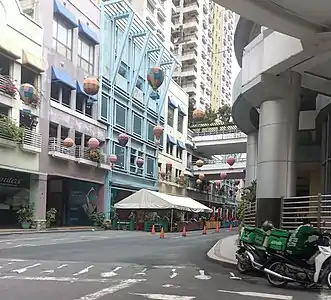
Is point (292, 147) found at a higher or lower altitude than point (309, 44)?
lower

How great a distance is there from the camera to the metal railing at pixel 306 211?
1366cm

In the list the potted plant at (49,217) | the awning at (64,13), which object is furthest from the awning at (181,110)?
the potted plant at (49,217)

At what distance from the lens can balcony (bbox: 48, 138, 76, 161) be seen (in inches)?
1357

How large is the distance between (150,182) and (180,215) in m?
9.98

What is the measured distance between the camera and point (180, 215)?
42844 mm

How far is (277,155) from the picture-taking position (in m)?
15.7

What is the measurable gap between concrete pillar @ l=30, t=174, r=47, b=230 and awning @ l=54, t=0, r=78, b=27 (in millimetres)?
11004

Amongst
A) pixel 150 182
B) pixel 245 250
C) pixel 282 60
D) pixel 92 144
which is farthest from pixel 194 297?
pixel 150 182

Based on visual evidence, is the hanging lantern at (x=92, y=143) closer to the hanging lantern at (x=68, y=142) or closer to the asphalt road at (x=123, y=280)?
the hanging lantern at (x=68, y=142)

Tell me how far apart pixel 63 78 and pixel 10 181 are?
7777 mm

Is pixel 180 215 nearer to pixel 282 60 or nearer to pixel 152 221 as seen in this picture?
pixel 152 221

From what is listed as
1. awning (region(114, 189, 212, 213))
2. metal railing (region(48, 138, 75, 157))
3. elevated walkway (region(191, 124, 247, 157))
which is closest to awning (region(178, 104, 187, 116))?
elevated walkway (region(191, 124, 247, 157))

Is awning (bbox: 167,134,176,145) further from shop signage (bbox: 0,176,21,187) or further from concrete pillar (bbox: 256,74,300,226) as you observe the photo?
concrete pillar (bbox: 256,74,300,226)

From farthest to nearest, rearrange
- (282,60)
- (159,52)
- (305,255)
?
(159,52) < (282,60) < (305,255)
